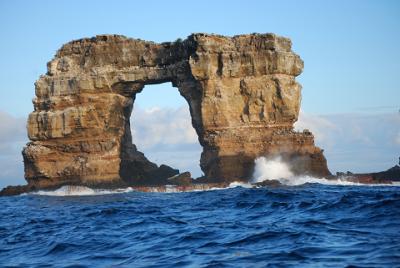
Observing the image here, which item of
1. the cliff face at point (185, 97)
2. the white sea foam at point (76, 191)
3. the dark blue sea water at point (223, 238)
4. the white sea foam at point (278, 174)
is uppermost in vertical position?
the cliff face at point (185, 97)

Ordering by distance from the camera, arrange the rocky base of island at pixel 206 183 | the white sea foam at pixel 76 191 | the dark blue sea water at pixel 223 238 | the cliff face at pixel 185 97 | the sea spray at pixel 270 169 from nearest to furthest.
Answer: the dark blue sea water at pixel 223 238, the rocky base of island at pixel 206 183, the sea spray at pixel 270 169, the white sea foam at pixel 76 191, the cliff face at pixel 185 97

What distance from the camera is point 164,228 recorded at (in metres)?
18.8

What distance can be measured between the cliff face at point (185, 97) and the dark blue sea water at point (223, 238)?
2771cm

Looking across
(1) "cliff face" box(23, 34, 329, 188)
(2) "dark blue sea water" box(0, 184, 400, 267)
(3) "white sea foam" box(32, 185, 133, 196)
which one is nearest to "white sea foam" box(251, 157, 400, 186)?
(1) "cliff face" box(23, 34, 329, 188)

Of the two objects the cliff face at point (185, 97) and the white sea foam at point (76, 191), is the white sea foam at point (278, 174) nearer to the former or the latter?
the cliff face at point (185, 97)

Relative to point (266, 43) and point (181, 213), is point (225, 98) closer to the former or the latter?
point (266, 43)

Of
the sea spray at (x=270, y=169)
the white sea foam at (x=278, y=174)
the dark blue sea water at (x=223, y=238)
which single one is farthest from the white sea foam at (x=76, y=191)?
the dark blue sea water at (x=223, y=238)

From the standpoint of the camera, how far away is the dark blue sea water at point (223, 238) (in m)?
12.8

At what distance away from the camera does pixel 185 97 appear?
181 feet

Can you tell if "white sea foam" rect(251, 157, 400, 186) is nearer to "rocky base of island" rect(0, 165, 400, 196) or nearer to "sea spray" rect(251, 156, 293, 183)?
"sea spray" rect(251, 156, 293, 183)

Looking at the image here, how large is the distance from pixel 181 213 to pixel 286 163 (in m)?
27.3

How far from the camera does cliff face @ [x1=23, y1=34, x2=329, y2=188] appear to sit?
51156mm

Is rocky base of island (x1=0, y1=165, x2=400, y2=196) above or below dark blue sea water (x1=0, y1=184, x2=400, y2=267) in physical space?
above

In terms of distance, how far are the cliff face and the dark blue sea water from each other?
90.9ft
